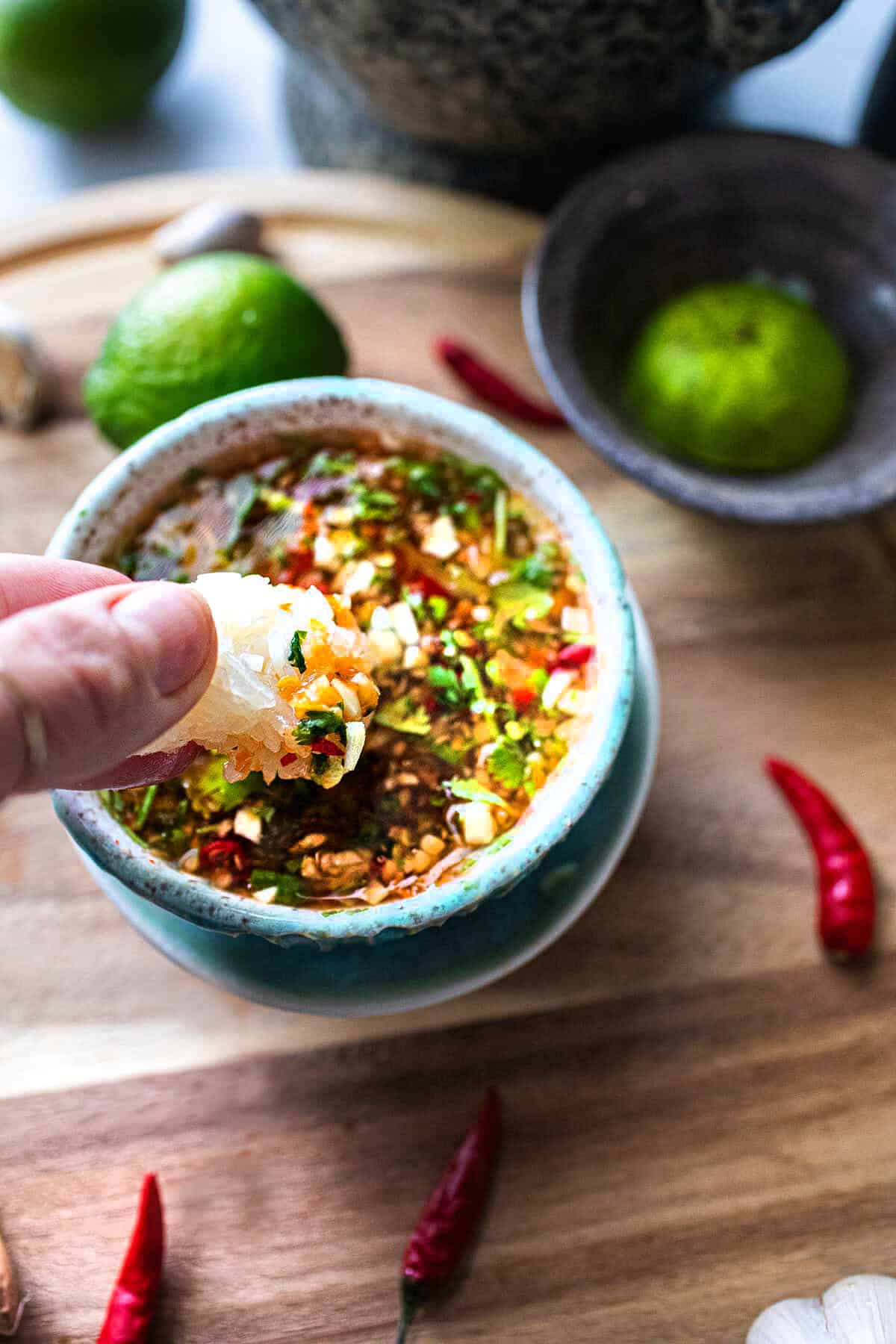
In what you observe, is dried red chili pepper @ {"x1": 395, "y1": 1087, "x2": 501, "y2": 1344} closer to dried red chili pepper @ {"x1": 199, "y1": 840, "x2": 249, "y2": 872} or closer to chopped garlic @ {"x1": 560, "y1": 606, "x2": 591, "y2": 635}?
dried red chili pepper @ {"x1": 199, "y1": 840, "x2": 249, "y2": 872}

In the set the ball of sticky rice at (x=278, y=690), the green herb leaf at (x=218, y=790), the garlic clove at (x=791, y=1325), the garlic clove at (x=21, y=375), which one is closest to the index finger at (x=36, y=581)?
the ball of sticky rice at (x=278, y=690)

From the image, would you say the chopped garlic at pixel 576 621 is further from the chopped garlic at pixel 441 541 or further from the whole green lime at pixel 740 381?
the whole green lime at pixel 740 381

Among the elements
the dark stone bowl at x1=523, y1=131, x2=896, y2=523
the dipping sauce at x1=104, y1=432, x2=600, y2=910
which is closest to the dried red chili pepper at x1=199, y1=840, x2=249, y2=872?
the dipping sauce at x1=104, y1=432, x2=600, y2=910

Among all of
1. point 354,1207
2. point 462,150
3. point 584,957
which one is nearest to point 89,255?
point 462,150

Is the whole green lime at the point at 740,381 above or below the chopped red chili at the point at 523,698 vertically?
above

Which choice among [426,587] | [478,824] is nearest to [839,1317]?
[478,824]

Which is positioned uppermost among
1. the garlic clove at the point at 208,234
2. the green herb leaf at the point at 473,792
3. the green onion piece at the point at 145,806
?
the garlic clove at the point at 208,234
